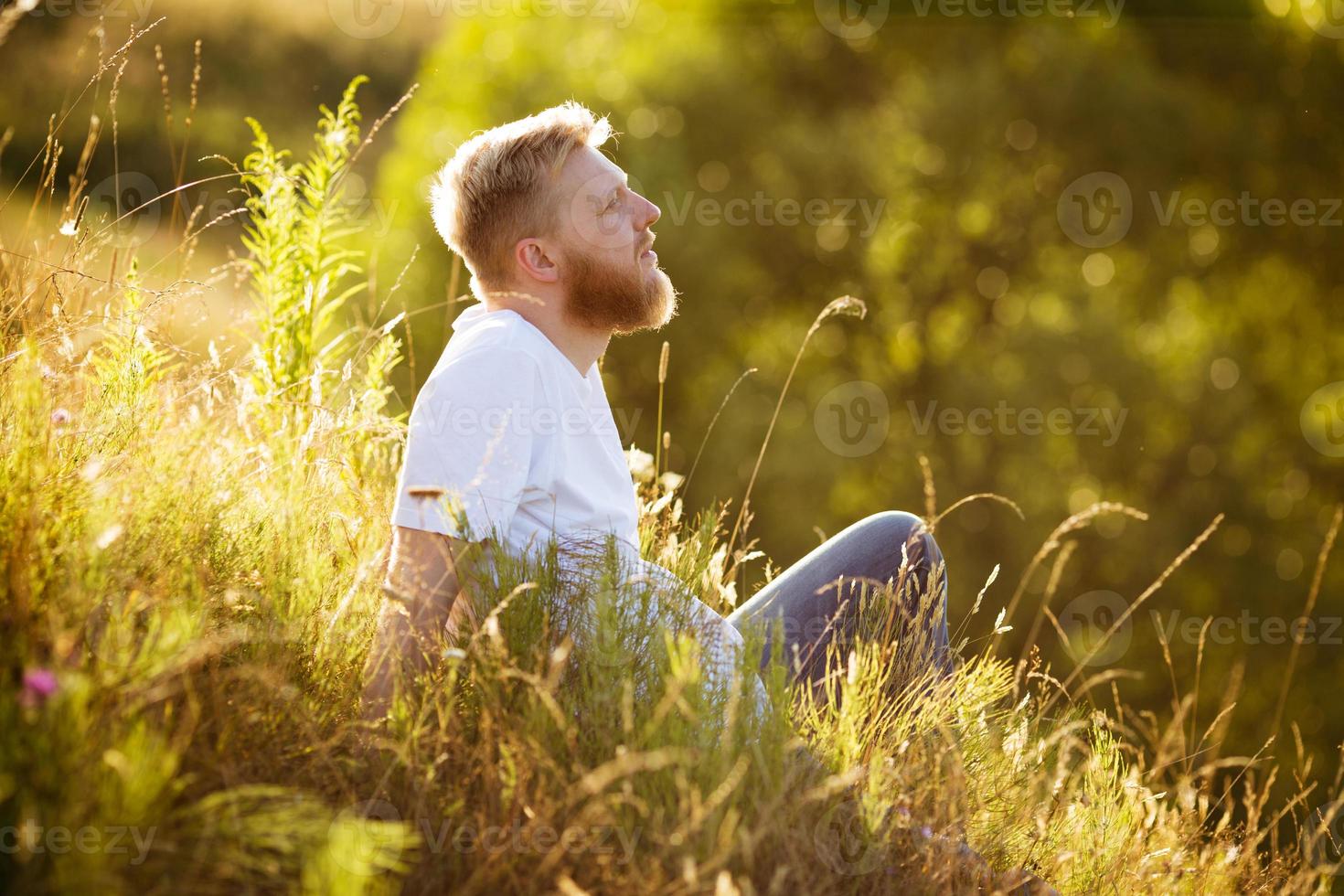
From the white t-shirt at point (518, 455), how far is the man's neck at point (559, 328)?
0.24ft

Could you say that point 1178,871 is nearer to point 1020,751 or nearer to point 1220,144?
point 1020,751

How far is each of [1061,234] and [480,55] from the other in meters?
7.51

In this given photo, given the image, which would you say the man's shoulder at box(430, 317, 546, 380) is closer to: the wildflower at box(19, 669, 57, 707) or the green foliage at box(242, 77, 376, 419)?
the green foliage at box(242, 77, 376, 419)

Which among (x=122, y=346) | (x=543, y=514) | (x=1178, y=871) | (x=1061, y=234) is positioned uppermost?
(x=1061, y=234)

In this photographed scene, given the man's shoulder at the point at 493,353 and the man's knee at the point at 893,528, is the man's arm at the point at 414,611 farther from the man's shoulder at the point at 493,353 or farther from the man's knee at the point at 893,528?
the man's knee at the point at 893,528

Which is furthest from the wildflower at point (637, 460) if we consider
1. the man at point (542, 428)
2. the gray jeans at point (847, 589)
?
the gray jeans at point (847, 589)

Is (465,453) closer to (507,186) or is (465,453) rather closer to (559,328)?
(559,328)

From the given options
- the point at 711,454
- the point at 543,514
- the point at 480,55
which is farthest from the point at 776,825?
the point at 480,55

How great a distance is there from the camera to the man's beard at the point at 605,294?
10.1 feet

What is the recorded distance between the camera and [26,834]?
1420 millimetres

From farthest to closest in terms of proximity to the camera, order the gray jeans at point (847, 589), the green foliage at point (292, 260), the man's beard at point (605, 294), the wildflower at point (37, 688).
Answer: the green foliage at point (292, 260) < the man's beard at point (605, 294) < the gray jeans at point (847, 589) < the wildflower at point (37, 688)

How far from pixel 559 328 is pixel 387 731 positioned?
1.29m

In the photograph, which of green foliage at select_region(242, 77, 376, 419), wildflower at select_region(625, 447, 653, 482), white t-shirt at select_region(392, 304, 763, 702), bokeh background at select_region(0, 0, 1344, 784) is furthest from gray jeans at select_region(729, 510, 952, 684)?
bokeh background at select_region(0, 0, 1344, 784)

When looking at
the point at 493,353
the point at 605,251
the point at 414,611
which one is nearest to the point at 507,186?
the point at 605,251
